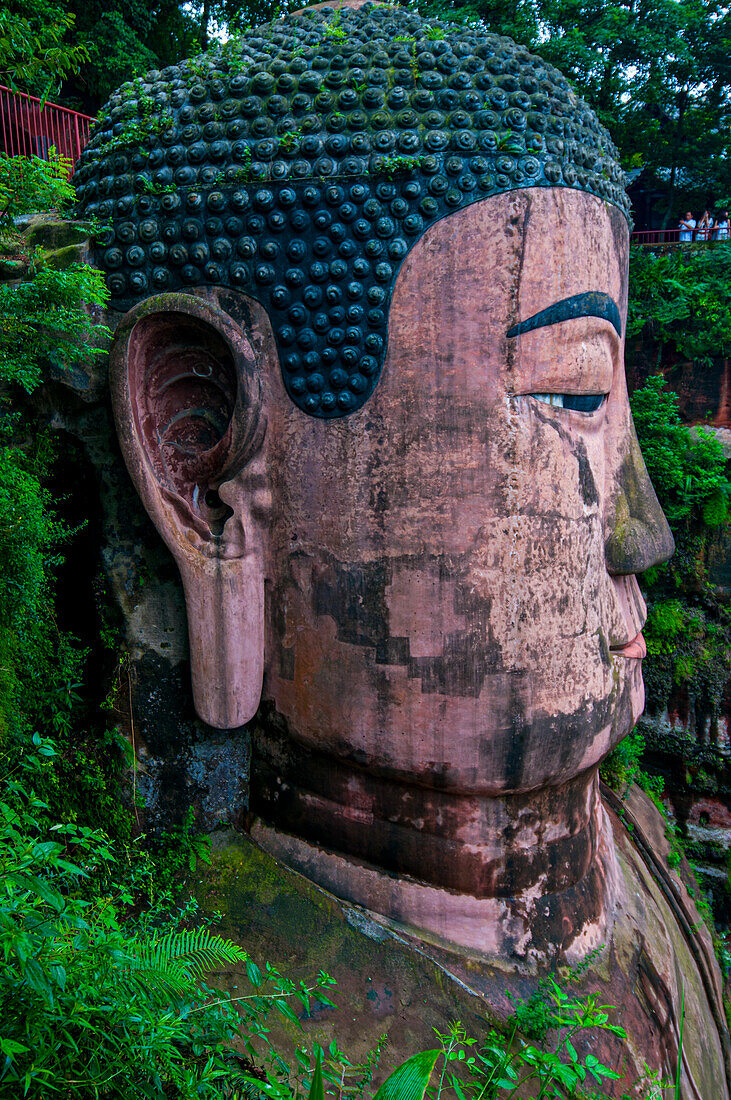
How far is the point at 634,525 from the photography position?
3201 millimetres

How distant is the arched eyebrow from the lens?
9.15 ft

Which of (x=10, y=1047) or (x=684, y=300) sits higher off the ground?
(x=684, y=300)

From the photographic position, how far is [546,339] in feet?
9.28

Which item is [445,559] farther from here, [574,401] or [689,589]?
[689,589]

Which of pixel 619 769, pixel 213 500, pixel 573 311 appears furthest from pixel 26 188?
pixel 619 769

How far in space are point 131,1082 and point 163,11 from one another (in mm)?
13632

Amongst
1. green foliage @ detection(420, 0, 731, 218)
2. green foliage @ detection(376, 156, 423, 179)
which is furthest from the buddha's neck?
green foliage @ detection(420, 0, 731, 218)

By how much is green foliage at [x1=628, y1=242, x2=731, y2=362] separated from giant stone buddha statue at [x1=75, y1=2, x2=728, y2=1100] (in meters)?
8.08

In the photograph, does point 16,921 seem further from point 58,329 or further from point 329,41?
point 329,41

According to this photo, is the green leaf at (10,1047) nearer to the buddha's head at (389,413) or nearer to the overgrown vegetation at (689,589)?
the buddha's head at (389,413)

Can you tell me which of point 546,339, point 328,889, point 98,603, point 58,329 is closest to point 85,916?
point 328,889

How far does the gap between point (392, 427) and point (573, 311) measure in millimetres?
873

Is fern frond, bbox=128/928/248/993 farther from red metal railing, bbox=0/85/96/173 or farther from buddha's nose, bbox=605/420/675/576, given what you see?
red metal railing, bbox=0/85/96/173

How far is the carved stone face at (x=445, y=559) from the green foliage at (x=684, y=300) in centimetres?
807
